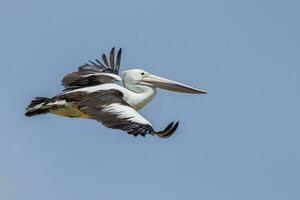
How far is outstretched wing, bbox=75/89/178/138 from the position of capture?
18.8 meters

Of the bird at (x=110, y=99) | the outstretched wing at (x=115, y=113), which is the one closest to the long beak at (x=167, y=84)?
the bird at (x=110, y=99)

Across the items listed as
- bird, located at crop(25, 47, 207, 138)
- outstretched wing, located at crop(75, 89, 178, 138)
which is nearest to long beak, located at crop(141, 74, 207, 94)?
bird, located at crop(25, 47, 207, 138)

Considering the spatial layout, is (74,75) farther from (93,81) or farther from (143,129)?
(143,129)

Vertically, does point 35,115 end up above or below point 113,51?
below

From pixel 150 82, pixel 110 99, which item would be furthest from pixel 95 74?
pixel 110 99

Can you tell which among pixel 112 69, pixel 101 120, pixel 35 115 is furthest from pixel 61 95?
pixel 112 69

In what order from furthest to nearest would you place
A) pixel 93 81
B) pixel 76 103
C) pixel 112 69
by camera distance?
pixel 112 69 < pixel 93 81 < pixel 76 103

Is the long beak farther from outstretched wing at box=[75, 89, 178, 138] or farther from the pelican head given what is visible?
outstretched wing at box=[75, 89, 178, 138]

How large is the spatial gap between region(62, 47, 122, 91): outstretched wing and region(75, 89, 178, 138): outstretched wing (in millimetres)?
1426

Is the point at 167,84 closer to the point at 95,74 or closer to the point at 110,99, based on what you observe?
the point at 95,74

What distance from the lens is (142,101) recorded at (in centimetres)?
2167

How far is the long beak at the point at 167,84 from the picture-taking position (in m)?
22.6

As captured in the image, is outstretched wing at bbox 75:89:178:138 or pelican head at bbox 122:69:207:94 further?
pelican head at bbox 122:69:207:94

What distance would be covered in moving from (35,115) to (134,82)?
230cm
